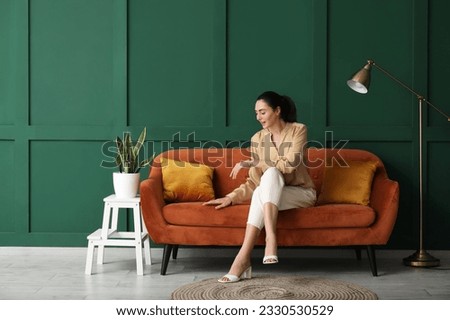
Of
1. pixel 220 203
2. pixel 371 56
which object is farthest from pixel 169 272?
pixel 371 56

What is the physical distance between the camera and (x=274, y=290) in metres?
3.70

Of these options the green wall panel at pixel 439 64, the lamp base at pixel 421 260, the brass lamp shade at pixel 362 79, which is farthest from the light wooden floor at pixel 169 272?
the brass lamp shade at pixel 362 79

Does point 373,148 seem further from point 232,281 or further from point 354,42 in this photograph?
point 232,281

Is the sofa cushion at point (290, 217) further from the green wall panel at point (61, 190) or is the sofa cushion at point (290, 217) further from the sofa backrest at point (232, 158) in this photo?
the green wall panel at point (61, 190)

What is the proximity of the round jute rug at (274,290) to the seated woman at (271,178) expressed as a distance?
0.12m

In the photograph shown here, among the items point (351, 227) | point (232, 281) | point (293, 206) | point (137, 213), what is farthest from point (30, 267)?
point (351, 227)

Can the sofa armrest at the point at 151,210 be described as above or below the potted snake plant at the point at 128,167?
below

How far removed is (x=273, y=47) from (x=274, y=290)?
1980 mm

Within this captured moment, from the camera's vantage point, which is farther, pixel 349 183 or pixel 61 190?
pixel 61 190

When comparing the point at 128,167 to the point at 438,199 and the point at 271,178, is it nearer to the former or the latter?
the point at 271,178

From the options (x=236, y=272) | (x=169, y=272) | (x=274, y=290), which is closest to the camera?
(x=274, y=290)

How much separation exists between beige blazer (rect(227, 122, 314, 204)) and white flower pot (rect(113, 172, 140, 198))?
0.65 m

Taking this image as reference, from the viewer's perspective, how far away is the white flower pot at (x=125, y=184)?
437 centimetres

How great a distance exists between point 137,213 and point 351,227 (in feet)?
4.45
